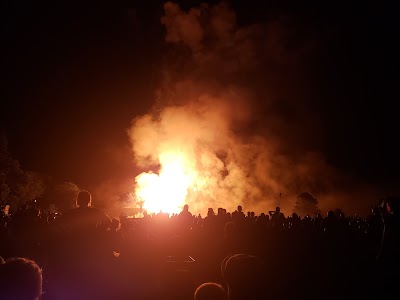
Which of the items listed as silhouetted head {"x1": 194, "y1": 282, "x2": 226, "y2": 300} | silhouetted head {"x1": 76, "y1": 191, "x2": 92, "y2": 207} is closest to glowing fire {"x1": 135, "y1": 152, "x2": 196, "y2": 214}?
silhouetted head {"x1": 76, "y1": 191, "x2": 92, "y2": 207}

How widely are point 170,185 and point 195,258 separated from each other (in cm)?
2232

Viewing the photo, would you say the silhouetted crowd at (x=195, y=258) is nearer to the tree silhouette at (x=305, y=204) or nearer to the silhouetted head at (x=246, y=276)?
the silhouetted head at (x=246, y=276)

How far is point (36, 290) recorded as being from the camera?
2275 millimetres

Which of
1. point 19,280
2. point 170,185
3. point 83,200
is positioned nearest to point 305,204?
point 170,185

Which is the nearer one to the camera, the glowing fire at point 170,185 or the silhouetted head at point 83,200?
the silhouetted head at point 83,200

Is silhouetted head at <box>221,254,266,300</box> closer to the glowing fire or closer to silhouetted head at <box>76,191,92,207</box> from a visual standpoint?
silhouetted head at <box>76,191,92,207</box>

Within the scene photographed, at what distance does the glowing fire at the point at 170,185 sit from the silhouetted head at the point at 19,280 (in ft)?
104

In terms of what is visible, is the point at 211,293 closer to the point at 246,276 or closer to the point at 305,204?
the point at 246,276

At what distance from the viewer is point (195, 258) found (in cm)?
1359

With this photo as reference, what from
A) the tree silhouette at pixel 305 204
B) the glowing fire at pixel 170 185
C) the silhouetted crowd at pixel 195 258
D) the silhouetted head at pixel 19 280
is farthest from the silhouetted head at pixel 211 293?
the tree silhouette at pixel 305 204

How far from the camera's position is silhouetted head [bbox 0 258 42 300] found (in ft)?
7.25

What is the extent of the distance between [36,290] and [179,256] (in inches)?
478

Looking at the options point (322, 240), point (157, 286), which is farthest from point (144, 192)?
point (157, 286)

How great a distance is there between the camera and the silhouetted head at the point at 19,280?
221cm
